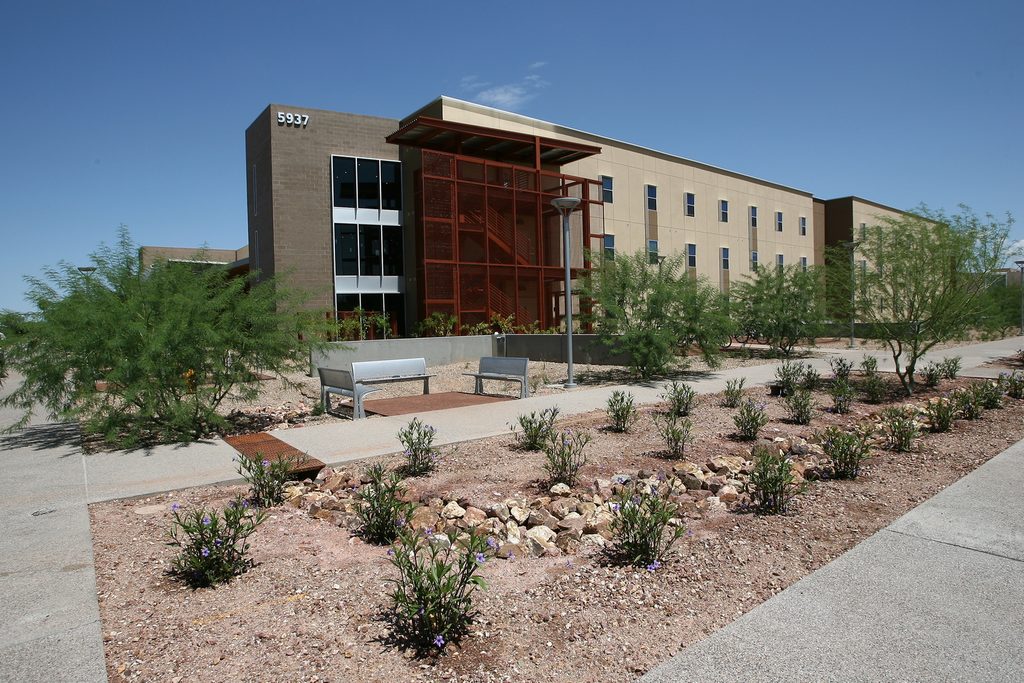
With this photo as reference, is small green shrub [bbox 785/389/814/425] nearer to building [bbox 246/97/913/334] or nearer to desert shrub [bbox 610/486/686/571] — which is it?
desert shrub [bbox 610/486/686/571]

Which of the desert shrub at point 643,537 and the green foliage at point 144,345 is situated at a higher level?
the green foliage at point 144,345

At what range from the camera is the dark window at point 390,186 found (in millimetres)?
27562

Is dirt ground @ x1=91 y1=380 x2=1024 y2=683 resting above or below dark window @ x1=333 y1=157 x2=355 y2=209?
below

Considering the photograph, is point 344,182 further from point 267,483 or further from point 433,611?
point 433,611

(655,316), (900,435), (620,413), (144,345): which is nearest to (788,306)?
(655,316)

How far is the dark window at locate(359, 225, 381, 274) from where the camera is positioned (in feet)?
88.4

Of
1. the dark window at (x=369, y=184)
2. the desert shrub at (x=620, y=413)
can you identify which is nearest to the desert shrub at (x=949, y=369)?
the desert shrub at (x=620, y=413)

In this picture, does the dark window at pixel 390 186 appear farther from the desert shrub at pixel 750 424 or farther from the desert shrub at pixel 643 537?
the desert shrub at pixel 643 537

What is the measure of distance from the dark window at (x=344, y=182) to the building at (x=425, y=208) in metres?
0.05

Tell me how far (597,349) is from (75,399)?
45.0 feet

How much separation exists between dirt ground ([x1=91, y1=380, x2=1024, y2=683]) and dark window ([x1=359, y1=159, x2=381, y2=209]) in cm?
2250

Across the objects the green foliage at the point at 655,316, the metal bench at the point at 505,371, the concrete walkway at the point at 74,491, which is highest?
the green foliage at the point at 655,316

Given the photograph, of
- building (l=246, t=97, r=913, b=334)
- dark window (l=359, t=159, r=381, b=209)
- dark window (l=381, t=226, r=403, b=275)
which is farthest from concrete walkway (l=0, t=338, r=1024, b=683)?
dark window (l=359, t=159, r=381, b=209)

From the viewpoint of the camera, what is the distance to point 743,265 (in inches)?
1622
